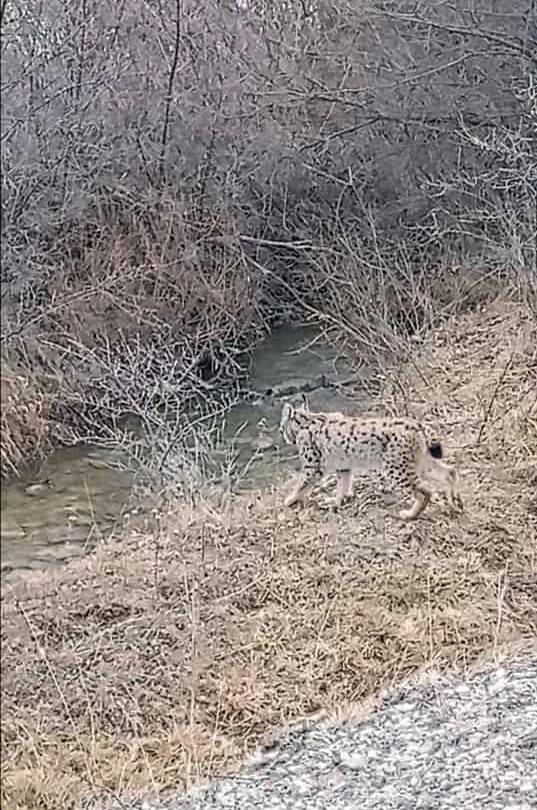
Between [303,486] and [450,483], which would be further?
[450,483]

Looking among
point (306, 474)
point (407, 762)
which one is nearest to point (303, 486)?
point (306, 474)

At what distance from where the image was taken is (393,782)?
1839 millimetres

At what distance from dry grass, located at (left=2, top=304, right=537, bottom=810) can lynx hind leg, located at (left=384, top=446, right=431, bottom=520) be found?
33 millimetres

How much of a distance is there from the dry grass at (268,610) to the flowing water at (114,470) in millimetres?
55

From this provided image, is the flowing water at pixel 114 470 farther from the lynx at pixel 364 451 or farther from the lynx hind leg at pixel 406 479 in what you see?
the lynx hind leg at pixel 406 479

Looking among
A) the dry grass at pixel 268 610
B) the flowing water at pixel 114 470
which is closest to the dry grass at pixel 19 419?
the flowing water at pixel 114 470

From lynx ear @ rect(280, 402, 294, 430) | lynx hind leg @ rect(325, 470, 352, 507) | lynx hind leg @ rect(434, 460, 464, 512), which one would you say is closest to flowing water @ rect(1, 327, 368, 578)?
lynx ear @ rect(280, 402, 294, 430)

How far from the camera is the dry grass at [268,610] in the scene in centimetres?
165

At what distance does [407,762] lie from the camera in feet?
6.19

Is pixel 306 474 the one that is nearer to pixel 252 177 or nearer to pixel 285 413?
pixel 285 413

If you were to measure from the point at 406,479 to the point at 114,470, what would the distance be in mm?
839

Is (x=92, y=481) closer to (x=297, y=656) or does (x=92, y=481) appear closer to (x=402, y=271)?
(x=297, y=656)

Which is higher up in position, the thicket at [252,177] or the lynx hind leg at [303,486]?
the thicket at [252,177]

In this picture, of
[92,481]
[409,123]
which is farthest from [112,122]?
[409,123]
